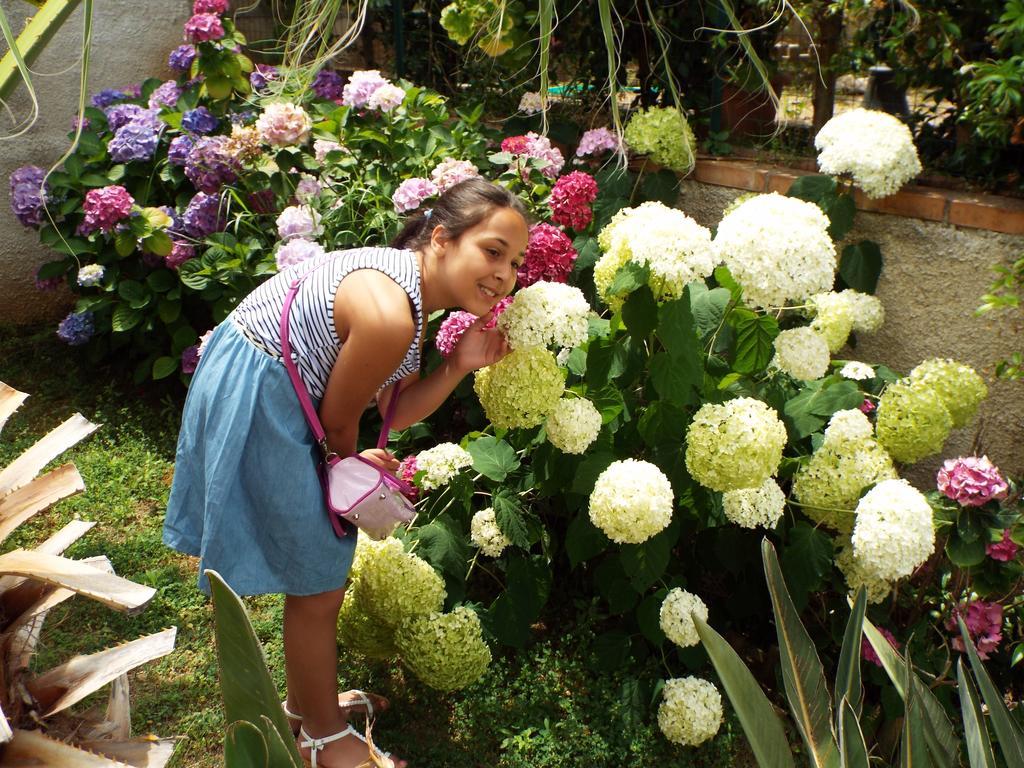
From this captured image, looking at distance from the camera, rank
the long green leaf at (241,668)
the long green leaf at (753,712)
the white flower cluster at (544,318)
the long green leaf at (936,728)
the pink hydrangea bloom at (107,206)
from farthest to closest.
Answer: the pink hydrangea bloom at (107,206)
the white flower cluster at (544,318)
the long green leaf at (936,728)
the long green leaf at (753,712)
the long green leaf at (241,668)

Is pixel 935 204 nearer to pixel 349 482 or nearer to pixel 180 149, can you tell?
pixel 349 482

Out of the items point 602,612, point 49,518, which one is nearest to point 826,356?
point 602,612

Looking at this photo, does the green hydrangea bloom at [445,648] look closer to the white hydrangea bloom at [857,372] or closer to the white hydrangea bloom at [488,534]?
the white hydrangea bloom at [488,534]

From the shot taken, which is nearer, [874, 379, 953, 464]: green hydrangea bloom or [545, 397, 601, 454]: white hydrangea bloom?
[545, 397, 601, 454]: white hydrangea bloom

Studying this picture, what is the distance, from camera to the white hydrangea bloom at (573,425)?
243 centimetres

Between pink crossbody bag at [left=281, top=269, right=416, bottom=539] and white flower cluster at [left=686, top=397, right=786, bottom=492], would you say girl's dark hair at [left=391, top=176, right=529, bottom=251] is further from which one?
white flower cluster at [left=686, top=397, right=786, bottom=492]

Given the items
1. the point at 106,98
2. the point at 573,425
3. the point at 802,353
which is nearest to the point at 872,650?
the point at 802,353

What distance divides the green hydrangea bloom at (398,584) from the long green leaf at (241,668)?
1.53 m

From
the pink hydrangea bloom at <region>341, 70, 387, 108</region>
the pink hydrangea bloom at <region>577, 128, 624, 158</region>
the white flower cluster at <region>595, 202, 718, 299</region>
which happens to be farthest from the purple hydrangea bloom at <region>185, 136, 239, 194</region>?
the white flower cluster at <region>595, 202, 718, 299</region>

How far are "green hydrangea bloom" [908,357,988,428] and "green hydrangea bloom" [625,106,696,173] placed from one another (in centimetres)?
122

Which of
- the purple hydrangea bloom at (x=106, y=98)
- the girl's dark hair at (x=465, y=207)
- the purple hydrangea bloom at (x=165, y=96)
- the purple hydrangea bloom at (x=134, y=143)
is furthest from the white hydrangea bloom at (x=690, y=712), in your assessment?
the purple hydrangea bloom at (x=106, y=98)

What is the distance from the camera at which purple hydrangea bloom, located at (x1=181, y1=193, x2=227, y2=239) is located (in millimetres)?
3863

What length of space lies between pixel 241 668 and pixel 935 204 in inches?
109

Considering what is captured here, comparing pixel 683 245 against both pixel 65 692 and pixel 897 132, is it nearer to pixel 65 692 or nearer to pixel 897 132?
pixel 897 132
